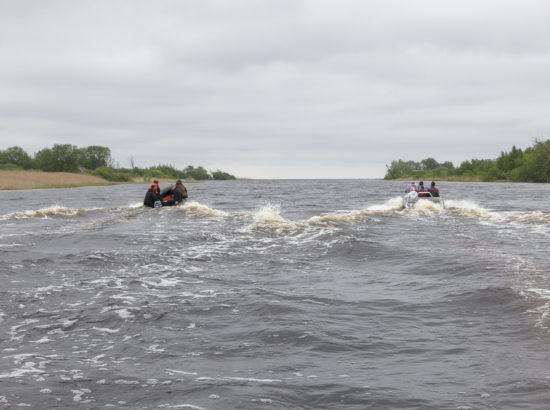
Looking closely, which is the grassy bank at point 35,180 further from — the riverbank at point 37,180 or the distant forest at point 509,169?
the distant forest at point 509,169

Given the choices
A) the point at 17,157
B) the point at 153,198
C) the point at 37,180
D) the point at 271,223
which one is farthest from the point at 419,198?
the point at 17,157

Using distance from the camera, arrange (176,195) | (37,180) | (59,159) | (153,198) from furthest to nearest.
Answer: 1. (59,159)
2. (37,180)
3. (176,195)
4. (153,198)

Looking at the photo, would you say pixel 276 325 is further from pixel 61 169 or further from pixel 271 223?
pixel 61 169

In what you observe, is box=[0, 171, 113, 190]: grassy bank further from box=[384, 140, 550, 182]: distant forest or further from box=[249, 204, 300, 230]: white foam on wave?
box=[384, 140, 550, 182]: distant forest

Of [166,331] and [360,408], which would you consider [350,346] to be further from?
[166,331]

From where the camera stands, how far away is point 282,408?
4305mm

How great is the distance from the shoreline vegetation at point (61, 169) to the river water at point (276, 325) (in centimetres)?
6412

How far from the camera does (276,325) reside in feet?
22.2

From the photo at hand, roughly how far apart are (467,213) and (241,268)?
17.0m

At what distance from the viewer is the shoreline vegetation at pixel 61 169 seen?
2921 inches

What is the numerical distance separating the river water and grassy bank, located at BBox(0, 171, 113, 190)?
202 feet

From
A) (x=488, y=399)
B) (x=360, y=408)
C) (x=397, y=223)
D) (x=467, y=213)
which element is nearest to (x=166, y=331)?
(x=360, y=408)

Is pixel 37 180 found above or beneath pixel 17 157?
beneath

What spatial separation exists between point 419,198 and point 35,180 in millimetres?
64680
